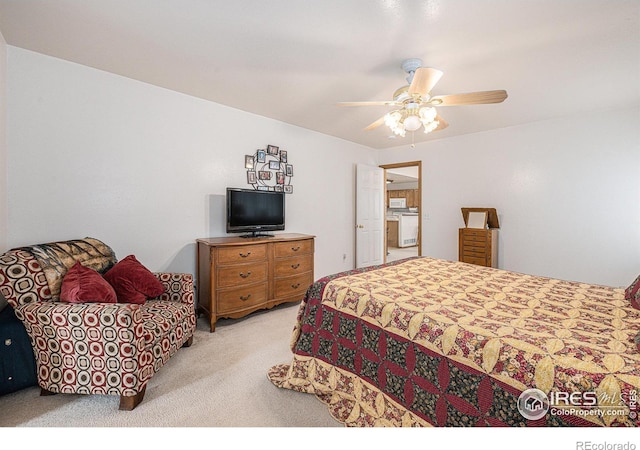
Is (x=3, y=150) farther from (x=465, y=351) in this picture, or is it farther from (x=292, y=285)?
(x=465, y=351)

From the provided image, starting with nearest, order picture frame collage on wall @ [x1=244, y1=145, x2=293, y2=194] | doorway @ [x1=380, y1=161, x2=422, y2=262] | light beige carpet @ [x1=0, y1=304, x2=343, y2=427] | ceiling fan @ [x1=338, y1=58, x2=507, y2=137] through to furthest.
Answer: light beige carpet @ [x1=0, y1=304, x2=343, y2=427]
ceiling fan @ [x1=338, y1=58, x2=507, y2=137]
picture frame collage on wall @ [x1=244, y1=145, x2=293, y2=194]
doorway @ [x1=380, y1=161, x2=422, y2=262]

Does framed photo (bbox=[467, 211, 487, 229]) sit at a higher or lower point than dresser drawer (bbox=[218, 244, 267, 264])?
higher

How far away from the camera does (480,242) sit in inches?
160

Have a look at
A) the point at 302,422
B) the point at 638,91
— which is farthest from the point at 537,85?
the point at 302,422

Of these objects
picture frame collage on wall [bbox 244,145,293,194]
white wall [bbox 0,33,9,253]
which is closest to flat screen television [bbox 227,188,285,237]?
picture frame collage on wall [bbox 244,145,293,194]

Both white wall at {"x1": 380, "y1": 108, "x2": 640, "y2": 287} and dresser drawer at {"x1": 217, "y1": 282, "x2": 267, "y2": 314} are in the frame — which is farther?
white wall at {"x1": 380, "y1": 108, "x2": 640, "y2": 287}

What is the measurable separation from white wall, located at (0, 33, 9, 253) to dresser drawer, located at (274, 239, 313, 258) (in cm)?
223

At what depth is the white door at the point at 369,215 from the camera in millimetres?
5061

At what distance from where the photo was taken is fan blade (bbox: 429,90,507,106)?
2.00 metres

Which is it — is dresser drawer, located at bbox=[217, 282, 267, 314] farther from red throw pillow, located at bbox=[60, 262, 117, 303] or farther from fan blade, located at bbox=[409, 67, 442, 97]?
fan blade, located at bbox=[409, 67, 442, 97]

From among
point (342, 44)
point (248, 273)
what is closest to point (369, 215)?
point (248, 273)

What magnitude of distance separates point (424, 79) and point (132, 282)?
2.63m
